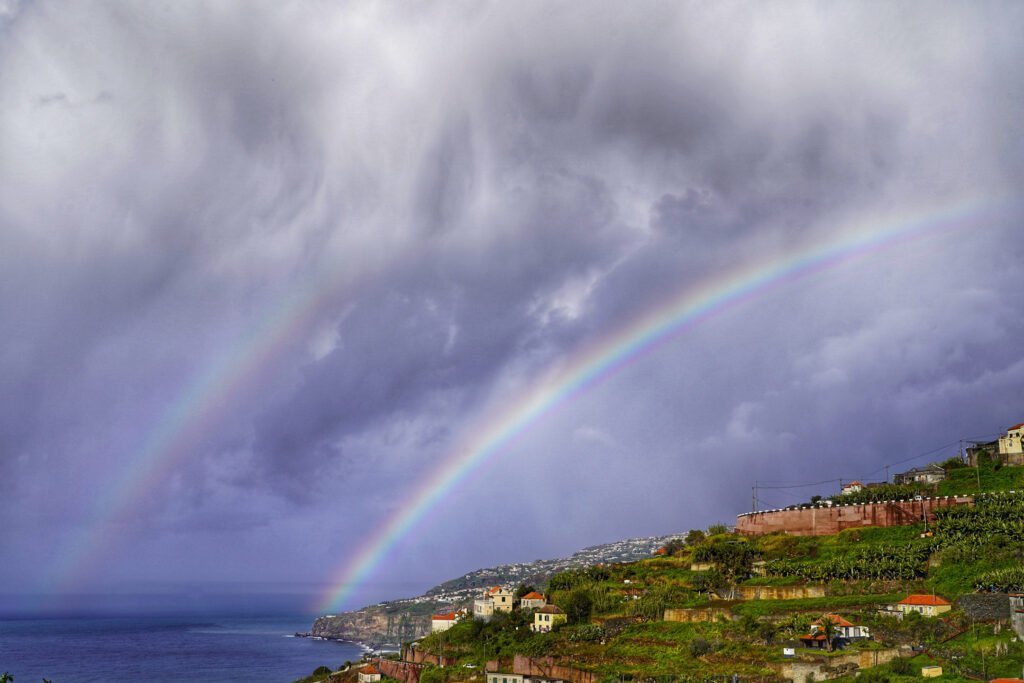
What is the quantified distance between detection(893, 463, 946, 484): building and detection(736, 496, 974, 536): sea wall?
36.9 feet

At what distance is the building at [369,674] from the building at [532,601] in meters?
15.2

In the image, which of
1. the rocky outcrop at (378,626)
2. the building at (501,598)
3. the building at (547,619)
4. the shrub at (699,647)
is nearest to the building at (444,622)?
the building at (501,598)

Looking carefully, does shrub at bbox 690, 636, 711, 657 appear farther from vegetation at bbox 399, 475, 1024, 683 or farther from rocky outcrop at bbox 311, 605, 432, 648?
rocky outcrop at bbox 311, 605, 432, 648

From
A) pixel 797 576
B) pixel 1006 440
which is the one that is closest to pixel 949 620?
pixel 797 576

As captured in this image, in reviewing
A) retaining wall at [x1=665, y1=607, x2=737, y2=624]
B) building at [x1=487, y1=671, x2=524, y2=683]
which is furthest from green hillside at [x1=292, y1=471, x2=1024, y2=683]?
building at [x1=487, y1=671, x2=524, y2=683]

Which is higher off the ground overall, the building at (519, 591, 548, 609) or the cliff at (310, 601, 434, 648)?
the building at (519, 591, 548, 609)

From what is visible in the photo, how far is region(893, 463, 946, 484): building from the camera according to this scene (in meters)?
75.6

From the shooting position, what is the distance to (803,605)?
180 ft

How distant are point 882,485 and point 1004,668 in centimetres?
3764

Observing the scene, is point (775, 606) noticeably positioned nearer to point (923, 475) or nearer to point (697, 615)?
point (697, 615)

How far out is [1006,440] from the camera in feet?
242

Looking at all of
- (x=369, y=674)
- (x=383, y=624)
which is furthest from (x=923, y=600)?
(x=383, y=624)

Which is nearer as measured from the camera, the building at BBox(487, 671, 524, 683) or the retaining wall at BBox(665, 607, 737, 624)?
the building at BBox(487, 671, 524, 683)

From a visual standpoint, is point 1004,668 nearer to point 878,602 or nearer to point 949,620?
point 949,620
